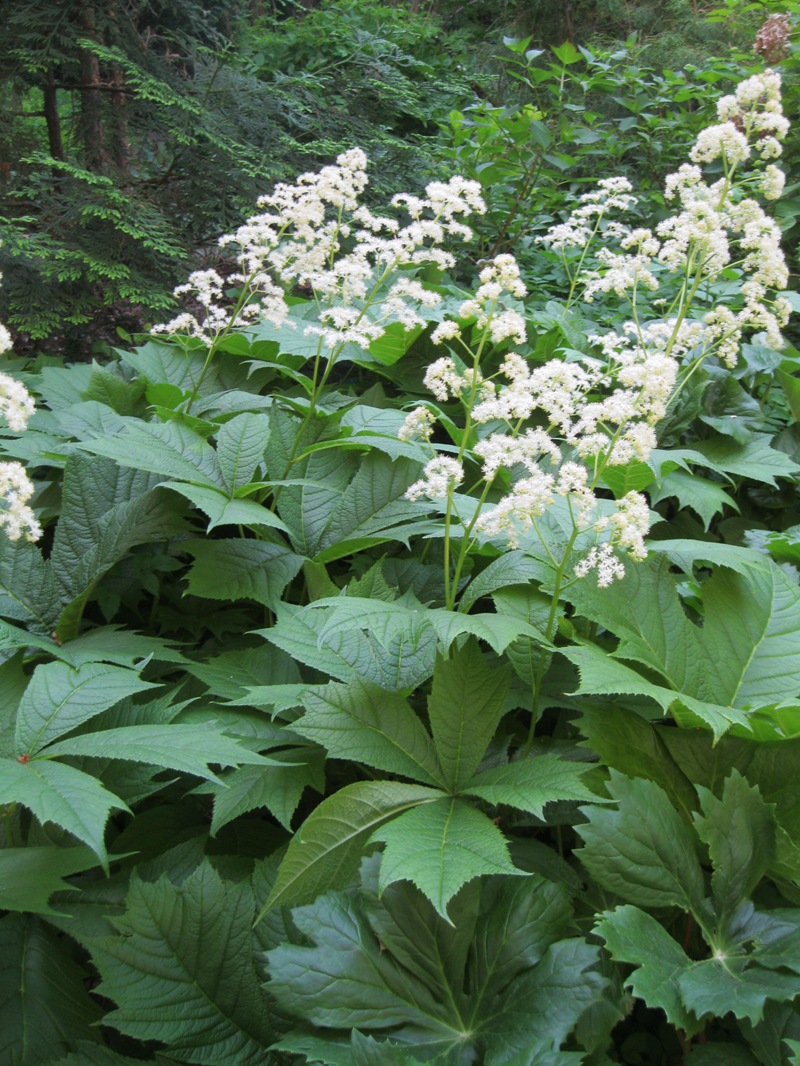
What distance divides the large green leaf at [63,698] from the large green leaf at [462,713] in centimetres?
51

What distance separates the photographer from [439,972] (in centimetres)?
116

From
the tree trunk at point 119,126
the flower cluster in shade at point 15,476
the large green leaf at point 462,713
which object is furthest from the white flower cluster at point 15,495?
the tree trunk at point 119,126

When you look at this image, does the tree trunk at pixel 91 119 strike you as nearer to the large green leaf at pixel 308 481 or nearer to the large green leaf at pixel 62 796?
the large green leaf at pixel 308 481

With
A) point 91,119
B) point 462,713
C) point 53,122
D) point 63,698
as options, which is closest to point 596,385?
point 462,713

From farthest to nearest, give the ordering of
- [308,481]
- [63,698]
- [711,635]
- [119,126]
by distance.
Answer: [119,126] < [308,481] < [711,635] < [63,698]

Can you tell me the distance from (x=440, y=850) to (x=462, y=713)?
0.27 meters

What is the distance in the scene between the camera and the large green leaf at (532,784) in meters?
1.18

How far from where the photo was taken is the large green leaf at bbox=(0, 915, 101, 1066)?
1136 mm

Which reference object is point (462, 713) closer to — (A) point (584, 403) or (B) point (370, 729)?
(B) point (370, 729)

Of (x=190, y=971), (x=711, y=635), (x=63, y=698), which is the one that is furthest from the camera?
(x=711, y=635)

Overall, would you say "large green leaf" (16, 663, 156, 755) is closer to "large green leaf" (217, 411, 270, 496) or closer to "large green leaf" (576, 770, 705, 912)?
"large green leaf" (217, 411, 270, 496)

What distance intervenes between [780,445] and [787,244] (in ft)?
5.00

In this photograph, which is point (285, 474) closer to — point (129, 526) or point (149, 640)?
point (129, 526)

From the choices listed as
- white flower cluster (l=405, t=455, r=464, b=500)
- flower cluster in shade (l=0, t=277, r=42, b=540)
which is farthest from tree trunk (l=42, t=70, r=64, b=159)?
white flower cluster (l=405, t=455, r=464, b=500)
